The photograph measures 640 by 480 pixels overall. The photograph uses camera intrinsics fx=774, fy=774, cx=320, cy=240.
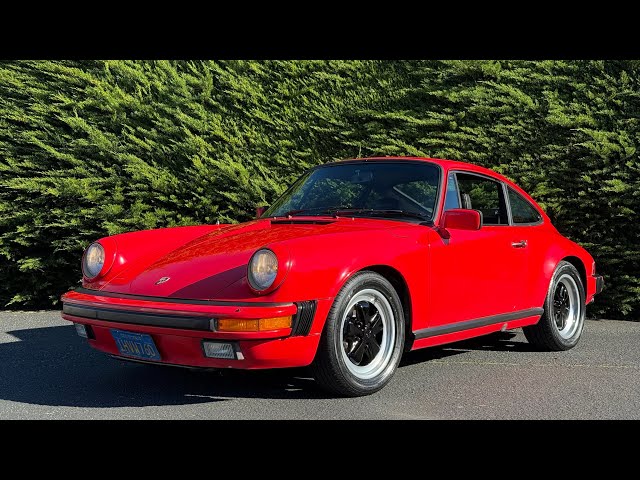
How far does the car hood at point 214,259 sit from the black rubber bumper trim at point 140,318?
20 centimetres

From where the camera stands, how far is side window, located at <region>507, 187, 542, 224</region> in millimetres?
6199

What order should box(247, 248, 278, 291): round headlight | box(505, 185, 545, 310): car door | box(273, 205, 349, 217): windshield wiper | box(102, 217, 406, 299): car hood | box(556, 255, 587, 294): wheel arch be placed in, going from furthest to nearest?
1. box(556, 255, 587, 294): wheel arch
2. box(505, 185, 545, 310): car door
3. box(273, 205, 349, 217): windshield wiper
4. box(102, 217, 406, 299): car hood
5. box(247, 248, 278, 291): round headlight

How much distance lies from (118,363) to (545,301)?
334cm

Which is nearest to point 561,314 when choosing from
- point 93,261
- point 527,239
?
point 527,239

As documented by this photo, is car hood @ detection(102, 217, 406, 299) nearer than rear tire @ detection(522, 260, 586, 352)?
Yes

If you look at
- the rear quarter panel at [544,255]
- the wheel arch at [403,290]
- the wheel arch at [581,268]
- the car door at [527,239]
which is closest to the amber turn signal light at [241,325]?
the wheel arch at [403,290]

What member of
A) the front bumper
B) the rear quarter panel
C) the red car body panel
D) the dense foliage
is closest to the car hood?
the red car body panel

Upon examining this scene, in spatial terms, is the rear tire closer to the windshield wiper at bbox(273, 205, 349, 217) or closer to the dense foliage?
the dense foliage

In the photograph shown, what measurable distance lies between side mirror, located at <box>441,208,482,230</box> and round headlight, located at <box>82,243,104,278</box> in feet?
7.55

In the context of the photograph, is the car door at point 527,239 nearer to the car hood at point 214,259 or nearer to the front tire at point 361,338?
the car hood at point 214,259

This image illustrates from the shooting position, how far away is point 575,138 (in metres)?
7.89

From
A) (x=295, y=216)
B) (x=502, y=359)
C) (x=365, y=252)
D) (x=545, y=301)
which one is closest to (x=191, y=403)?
(x=365, y=252)

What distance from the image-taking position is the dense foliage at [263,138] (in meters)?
7.89

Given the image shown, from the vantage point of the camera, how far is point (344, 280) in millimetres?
4363
